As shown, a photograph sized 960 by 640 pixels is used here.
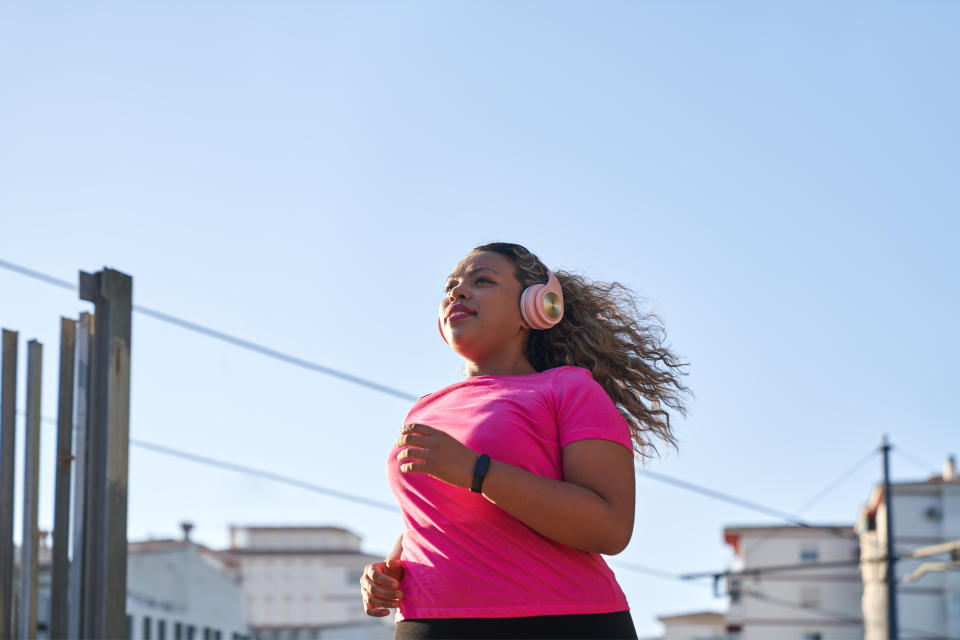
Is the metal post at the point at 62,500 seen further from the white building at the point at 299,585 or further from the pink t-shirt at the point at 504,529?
the white building at the point at 299,585

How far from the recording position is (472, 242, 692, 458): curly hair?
3861 millimetres

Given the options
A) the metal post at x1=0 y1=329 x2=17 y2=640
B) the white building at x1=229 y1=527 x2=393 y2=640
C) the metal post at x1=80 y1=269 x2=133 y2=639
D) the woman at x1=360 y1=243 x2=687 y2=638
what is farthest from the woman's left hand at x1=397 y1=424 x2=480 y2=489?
the white building at x1=229 y1=527 x2=393 y2=640

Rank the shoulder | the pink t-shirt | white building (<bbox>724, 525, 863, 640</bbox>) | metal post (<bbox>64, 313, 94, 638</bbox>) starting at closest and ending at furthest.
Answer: the pink t-shirt → the shoulder → metal post (<bbox>64, 313, 94, 638</bbox>) → white building (<bbox>724, 525, 863, 640</bbox>)

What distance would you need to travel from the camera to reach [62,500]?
16.7 feet

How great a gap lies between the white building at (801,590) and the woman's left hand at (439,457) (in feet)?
196

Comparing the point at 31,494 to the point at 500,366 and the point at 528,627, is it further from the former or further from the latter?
the point at 528,627

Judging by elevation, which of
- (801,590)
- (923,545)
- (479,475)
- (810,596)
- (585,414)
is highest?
(923,545)

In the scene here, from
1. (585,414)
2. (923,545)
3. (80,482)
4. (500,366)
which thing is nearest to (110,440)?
(80,482)

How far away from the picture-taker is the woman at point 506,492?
10.2 ft

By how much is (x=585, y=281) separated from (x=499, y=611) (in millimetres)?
1309

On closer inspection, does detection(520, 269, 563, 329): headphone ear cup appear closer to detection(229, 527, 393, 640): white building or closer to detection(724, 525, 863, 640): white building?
detection(724, 525, 863, 640): white building

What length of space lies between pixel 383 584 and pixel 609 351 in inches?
39.4

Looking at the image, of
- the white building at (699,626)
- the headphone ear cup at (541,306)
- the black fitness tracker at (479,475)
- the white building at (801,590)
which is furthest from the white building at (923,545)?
the black fitness tracker at (479,475)

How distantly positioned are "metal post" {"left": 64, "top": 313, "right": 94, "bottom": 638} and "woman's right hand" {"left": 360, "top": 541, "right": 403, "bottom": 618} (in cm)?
196
